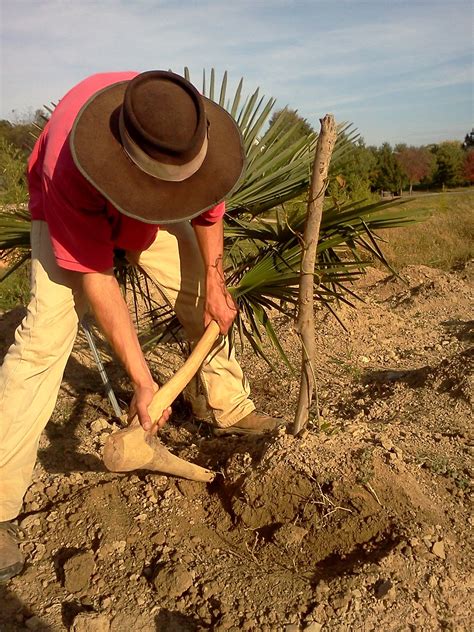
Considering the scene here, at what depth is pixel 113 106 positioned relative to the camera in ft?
6.65

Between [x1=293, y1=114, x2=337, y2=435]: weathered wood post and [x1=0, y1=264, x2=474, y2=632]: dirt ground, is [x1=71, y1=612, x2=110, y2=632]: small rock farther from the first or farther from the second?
[x1=293, y1=114, x2=337, y2=435]: weathered wood post

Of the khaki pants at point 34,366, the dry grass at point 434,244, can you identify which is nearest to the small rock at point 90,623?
the khaki pants at point 34,366

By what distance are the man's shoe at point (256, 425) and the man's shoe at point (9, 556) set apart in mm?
1170

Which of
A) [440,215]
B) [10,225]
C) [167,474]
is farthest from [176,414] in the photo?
[440,215]

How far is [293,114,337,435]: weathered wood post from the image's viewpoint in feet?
7.52

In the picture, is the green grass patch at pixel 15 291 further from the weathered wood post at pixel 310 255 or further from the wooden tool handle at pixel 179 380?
the weathered wood post at pixel 310 255

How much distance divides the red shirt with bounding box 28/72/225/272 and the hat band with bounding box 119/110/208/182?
28 cm

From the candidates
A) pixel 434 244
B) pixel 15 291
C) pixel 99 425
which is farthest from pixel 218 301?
pixel 434 244

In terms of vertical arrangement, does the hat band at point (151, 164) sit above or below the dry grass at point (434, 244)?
above

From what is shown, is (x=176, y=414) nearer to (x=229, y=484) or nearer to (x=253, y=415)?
(x=253, y=415)

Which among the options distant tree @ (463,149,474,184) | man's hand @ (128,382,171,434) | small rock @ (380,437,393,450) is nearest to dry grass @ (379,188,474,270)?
small rock @ (380,437,393,450)

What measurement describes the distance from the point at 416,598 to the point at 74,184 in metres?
1.71

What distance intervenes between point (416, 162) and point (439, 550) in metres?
37.4

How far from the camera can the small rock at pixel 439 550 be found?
7.02 ft
